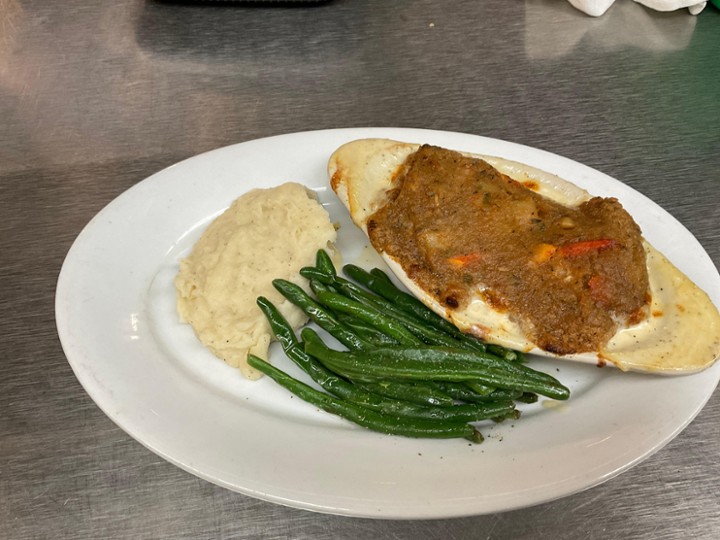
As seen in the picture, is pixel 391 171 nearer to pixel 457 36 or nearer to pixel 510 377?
pixel 510 377

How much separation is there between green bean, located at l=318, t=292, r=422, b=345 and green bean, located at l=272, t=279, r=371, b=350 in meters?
0.05

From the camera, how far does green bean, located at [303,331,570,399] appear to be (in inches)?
96.7

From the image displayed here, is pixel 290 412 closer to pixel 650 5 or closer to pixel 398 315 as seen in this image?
pixel 398 315

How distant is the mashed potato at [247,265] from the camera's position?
2.72m

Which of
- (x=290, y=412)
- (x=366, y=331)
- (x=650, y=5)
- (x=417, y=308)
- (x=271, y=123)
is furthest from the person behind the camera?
(x=650, y=5)

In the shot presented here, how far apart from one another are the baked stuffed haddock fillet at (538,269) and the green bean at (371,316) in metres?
0.16

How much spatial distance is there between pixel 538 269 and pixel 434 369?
584 millimetres

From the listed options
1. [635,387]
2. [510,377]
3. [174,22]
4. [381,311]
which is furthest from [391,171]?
[174,22]

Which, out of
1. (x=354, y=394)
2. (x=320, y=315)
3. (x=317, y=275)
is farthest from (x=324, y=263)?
(x=354, y=394)

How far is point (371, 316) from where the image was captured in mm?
2678

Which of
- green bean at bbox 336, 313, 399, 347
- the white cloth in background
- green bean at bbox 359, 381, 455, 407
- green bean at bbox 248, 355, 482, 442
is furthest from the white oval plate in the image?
the white cloth in background

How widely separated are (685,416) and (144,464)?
2.09m

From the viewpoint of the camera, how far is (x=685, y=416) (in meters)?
2.36

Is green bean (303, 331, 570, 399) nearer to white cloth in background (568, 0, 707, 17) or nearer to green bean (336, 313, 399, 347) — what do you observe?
green bean (336, 313, 399, 347)
